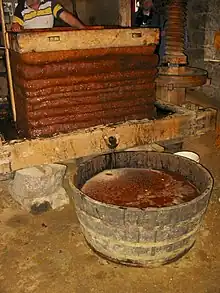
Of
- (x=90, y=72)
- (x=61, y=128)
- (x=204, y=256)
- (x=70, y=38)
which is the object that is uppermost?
(x=70, y=38)

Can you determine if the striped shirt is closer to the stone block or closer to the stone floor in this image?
the stone block

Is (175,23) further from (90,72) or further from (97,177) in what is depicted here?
(97,177)

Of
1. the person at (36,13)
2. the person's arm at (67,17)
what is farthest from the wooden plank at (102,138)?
the person at (36,13)

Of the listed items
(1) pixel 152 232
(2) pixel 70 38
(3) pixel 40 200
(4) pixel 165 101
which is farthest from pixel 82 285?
(4) pixel 165 101

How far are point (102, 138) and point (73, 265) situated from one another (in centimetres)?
129

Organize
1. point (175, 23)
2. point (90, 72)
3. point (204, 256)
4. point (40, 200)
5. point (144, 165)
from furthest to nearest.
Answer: point (175, 23) → point (40, 200) → point (144, 165) → point (90, 72) → point (204, 256)

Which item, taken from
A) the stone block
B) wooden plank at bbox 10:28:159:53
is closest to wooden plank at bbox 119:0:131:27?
wooden plank at bbox 10:28:159:53

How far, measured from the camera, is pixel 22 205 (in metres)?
4.15

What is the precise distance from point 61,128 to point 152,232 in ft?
4.80

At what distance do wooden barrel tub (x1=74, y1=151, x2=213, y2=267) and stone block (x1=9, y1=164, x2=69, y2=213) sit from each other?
75 centimetres

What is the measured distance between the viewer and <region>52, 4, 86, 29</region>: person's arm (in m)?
4.33

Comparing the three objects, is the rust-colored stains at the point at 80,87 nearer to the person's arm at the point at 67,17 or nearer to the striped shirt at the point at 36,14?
the person's arm at the point at 67,17

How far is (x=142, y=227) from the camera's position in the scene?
275 centimetres

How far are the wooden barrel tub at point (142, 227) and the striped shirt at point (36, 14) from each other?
249 centimetres
